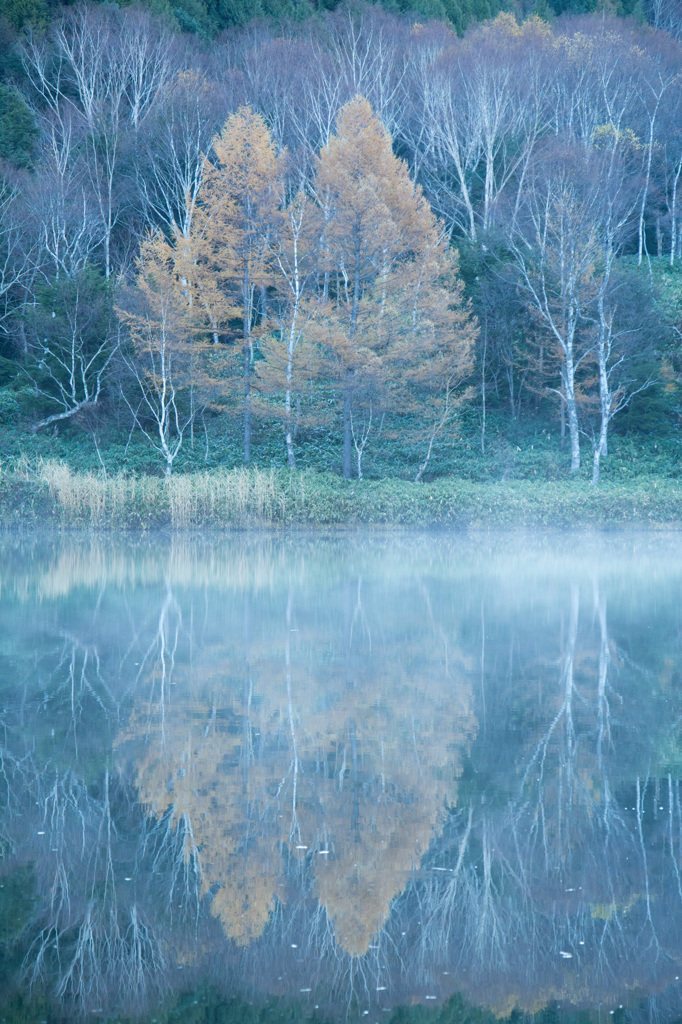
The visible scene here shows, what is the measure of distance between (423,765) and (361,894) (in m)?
1.74

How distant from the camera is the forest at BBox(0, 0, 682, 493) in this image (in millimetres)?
26578

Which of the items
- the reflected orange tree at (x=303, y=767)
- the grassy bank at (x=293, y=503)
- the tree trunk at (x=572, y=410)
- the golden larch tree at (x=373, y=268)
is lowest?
the grassy bank at (x=293, y=503)

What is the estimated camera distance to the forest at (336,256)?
2658cm

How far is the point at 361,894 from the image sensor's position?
4711mm

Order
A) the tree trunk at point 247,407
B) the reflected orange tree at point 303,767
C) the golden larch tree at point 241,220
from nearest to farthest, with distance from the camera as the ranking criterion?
the reflected orange tree at point 303,767
the golden larch tree at point 241,220
the tree trunk at point 247,407

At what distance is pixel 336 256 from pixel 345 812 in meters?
22.5

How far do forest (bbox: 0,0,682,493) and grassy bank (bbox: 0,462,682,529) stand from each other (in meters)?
2.25

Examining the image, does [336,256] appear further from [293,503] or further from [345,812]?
[345,812]

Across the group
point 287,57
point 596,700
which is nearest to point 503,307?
point 287,57

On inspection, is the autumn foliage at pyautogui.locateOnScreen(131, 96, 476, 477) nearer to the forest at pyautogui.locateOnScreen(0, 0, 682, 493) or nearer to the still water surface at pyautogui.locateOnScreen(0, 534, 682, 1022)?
the forest at pyautogui.locateOnScreen(0, 0, 682, 493)

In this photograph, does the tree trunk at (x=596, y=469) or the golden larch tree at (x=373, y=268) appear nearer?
the golden larch tree at (x=373, y=268)

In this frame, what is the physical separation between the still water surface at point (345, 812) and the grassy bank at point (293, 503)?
38.0 feet

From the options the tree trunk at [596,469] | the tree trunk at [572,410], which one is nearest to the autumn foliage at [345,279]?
the tree trunk at [572,410]

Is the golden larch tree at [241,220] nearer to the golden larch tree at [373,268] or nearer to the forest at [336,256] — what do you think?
the forest at [336,256]
